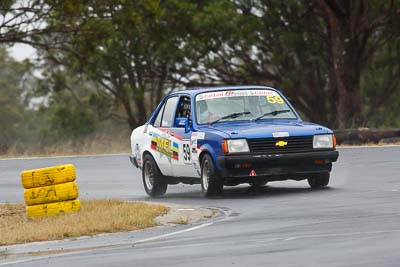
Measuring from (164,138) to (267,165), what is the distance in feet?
7.86

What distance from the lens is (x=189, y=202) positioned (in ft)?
57.0

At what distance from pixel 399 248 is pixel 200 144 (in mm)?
7530

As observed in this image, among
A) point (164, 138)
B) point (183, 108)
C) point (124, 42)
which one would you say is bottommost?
point (164, 138)

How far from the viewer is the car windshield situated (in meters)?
17.7

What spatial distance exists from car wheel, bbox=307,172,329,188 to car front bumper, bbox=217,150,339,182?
0.48 meters

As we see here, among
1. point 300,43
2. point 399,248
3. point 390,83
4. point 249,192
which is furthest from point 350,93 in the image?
point 399,248

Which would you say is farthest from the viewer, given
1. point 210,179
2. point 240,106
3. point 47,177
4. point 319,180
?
point 240,106

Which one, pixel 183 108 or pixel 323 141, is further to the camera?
pixel 183 108

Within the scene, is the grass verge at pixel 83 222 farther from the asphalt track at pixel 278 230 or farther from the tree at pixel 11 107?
the tree at pixel 11 107

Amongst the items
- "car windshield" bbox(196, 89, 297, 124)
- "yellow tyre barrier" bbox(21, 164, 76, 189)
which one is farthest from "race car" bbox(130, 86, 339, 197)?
"yellow tyre barrier" bbox(21, 164, 76, 189)

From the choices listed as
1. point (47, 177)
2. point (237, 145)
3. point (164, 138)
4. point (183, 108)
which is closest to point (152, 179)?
point (164, 138)

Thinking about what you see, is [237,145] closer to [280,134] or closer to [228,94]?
[280,134]

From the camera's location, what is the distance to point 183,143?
17859 millimetres

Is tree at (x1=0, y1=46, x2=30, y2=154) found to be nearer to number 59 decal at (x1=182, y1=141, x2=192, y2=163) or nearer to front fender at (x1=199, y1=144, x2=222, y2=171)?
number 59 decal at (x1=182, y1=141, x2=192, y2=163)
